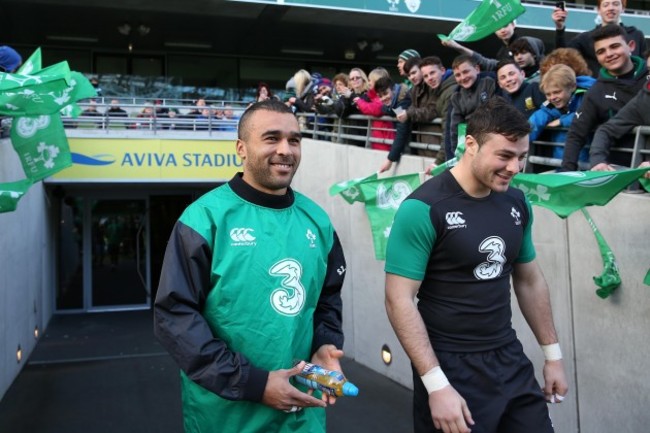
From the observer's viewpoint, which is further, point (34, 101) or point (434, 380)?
point (34, 101)

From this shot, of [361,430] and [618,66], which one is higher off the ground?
[618,66]

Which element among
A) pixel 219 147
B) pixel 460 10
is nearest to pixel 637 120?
pixel 219 147

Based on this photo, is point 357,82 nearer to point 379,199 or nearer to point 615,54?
point 379,199

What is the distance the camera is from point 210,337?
235 cm

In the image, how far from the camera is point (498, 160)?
279cm

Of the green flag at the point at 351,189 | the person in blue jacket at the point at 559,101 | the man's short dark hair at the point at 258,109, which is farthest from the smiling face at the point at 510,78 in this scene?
the man's short dark hair at the point at 258,109

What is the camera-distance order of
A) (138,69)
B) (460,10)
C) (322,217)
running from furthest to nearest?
(138,69)
(460,10)
(322,217)

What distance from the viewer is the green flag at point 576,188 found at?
3600 millimetres

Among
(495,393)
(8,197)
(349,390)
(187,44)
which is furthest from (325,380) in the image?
(187,44)

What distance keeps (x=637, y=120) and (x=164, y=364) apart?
8.00 metres

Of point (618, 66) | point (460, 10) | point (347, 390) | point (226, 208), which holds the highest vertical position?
point (460, 10)

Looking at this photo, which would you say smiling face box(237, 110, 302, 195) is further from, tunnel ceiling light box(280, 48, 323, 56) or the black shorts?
tunnel ceiling light box(280, 48, 323, 56)

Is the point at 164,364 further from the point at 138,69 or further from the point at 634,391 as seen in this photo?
the point at 138,69

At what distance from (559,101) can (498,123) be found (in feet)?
8.65
